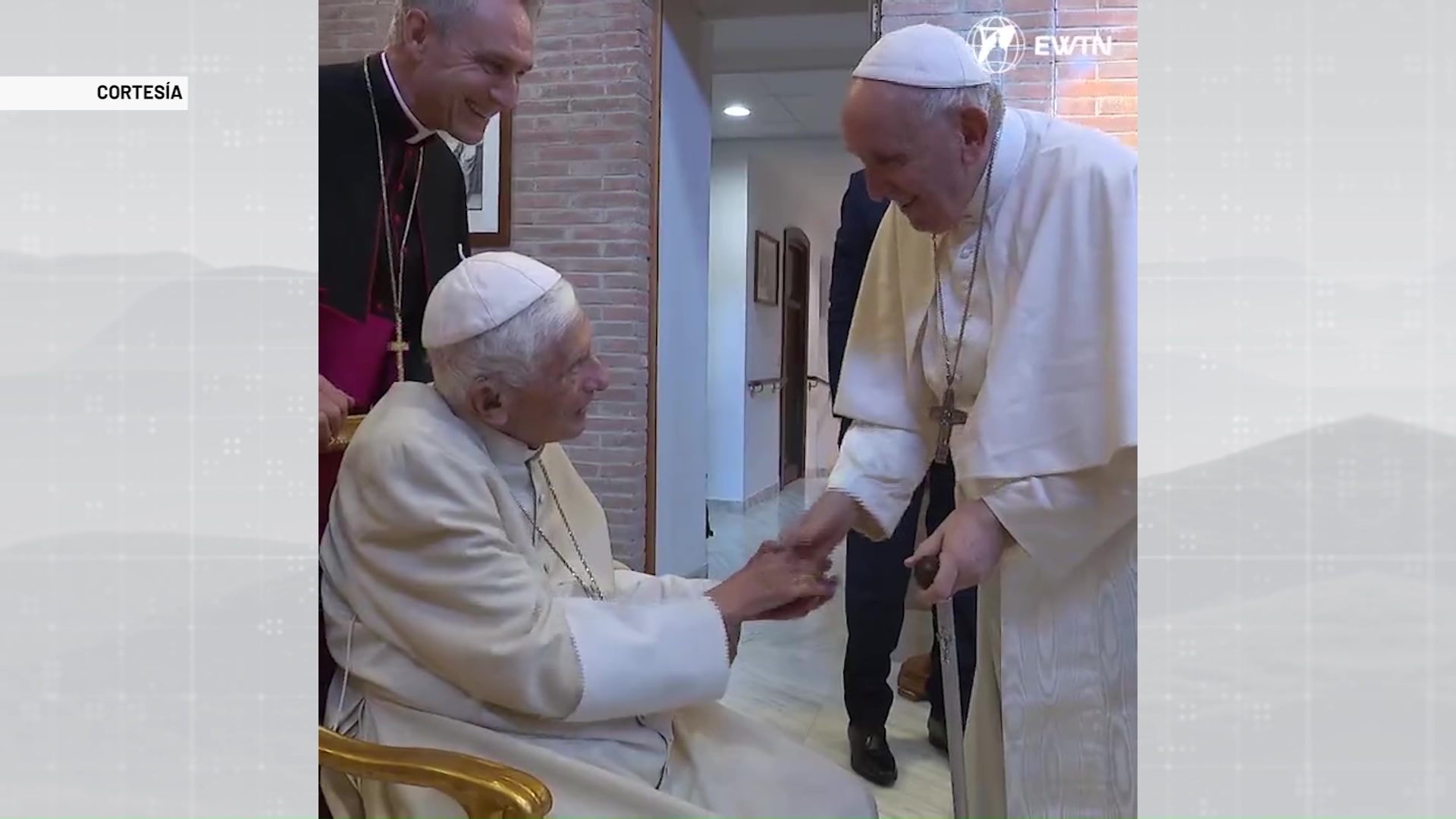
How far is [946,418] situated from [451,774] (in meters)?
0.78

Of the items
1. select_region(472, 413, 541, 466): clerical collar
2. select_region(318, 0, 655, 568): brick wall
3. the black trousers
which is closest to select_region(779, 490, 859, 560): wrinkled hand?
select_region(472, 413, 541, 466): clerical collar

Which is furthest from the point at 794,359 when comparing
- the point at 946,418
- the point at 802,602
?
the point at 802,602

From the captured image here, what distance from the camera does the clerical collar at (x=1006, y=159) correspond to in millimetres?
1475

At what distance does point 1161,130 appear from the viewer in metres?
0.88

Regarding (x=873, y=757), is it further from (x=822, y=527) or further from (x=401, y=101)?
(x=401, y=101)

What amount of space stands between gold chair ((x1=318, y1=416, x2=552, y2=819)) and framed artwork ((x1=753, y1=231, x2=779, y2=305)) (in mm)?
7056

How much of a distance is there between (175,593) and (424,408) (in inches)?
23.2

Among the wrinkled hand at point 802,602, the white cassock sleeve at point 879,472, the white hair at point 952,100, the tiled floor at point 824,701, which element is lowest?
the tiled floor at point 824,701

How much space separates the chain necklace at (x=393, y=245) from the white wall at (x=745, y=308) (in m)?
5.94

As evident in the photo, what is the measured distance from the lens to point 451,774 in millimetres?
1289

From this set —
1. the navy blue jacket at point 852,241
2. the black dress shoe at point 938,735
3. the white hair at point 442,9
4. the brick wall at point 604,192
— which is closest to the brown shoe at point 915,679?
the black dress shoe at point 938,735

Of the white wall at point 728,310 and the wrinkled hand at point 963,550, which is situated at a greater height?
the white wall at point 728,310

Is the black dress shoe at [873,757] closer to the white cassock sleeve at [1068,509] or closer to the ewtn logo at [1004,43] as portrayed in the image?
the white cassock sleeve at [1068,509]

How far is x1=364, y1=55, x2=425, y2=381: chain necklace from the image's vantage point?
1870 millimetres
